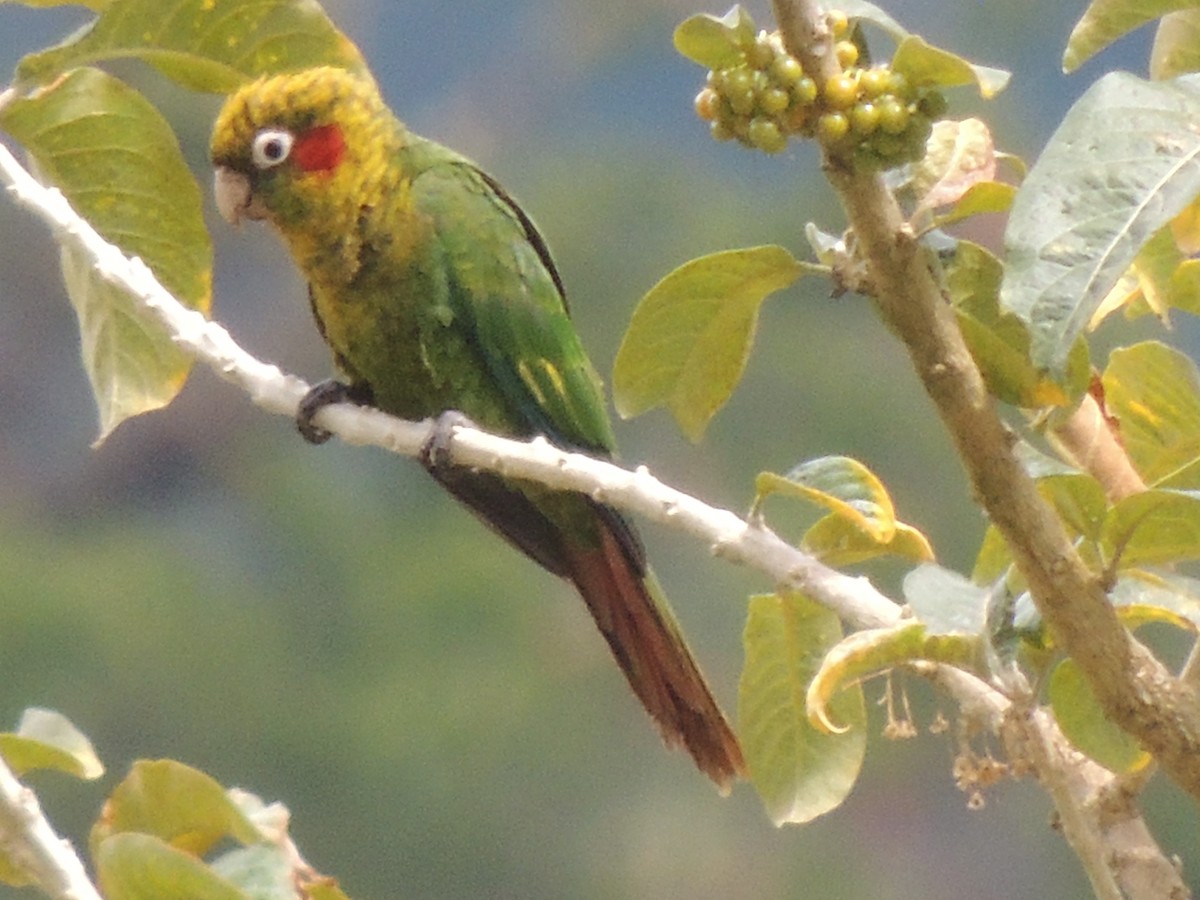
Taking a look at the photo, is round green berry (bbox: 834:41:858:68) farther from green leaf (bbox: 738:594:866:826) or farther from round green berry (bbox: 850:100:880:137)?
green leaf (bbox: 738:594:866:826)

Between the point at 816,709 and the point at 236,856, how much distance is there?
26 centimetres

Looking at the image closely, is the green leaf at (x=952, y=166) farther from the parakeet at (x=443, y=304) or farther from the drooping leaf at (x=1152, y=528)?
the parakeet at (x=443, y=304)

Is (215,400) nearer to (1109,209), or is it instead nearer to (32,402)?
(32,402)

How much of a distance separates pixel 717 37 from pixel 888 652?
24 centimetres

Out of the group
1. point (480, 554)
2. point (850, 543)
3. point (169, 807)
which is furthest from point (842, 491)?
point (480, 554)

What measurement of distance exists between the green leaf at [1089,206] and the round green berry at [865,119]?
Result: 0.20 feet

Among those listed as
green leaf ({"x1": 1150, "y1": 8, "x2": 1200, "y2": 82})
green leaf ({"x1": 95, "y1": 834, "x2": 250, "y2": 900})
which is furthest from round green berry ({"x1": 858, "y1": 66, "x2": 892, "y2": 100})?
green leaf ({"x1": 95, "y1": 834, "x2": 250, "y2": 900})

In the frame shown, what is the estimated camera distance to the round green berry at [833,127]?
54cm

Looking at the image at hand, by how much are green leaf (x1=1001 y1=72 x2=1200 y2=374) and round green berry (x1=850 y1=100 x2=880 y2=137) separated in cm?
6

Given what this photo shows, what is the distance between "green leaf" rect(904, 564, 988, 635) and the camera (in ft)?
1.95

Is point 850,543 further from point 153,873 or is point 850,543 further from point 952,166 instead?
point 153,873

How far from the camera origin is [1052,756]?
61cm

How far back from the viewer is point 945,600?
0.61 m

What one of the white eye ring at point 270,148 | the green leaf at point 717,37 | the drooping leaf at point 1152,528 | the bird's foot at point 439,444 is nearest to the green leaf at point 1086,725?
the drooping leaf at point 1152,528
